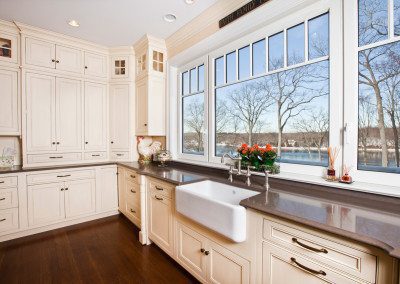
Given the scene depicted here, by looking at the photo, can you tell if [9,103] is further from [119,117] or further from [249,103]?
[249,103]

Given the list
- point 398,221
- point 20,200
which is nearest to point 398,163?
point 398,221

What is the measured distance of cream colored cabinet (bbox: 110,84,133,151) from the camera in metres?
3.57

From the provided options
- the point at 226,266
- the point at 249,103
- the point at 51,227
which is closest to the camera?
the point at 226,266

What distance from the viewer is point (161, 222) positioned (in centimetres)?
224

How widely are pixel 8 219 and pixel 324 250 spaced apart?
3508 millimetres

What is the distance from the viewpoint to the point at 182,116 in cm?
335

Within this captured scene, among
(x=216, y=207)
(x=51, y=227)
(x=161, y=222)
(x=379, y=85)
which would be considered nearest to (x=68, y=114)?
(x=51, y=227)

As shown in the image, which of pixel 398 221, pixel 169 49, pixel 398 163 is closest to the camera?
pixel 398 221

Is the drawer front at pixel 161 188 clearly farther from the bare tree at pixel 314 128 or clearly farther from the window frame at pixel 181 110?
the bare tree at pixel 314 128

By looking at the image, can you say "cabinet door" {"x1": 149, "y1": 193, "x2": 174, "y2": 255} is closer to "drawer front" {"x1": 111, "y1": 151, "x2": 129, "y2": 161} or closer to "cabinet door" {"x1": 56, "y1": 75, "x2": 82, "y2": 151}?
"drawer front" {"x1": 111, "y1": 151, "x2": 129, "y2": 161}

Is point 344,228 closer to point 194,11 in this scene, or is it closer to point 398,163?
point 398,163

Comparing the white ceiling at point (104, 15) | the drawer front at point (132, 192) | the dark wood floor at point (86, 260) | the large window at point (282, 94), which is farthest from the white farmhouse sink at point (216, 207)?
the white ceiling at point (104, 15)

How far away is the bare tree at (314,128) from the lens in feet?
5.73

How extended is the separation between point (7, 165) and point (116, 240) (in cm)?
185
